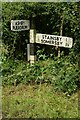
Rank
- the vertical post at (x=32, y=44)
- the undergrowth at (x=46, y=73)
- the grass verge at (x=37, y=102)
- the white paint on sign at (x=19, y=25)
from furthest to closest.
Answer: the vertical post at (x=32, y=44), the white paint on sign at (x=19, y=25), the undergrowth at (x=46, y=73), the grass verge at (x=37, y=102)

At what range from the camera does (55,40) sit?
4.43 metres

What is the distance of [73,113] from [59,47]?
143 cm

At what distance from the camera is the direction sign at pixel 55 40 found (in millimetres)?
4305

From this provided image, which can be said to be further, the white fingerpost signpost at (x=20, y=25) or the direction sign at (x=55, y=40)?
the white fingerpost signpost at (x=20, y=25)

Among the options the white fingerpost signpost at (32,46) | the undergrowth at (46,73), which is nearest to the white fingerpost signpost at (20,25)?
the white fingerpost signpost at (32,46)

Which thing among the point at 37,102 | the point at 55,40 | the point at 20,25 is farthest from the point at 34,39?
the point at 37,102

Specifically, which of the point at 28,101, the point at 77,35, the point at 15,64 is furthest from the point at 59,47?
the point at 28,101

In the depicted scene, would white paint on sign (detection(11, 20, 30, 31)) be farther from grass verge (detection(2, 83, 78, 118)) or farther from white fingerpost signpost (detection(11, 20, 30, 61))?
grass verge (detection(2, 83, 78, 118))

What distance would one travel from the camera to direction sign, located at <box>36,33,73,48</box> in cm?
430

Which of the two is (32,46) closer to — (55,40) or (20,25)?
(20,25)

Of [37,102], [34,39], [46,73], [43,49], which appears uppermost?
[34,39]

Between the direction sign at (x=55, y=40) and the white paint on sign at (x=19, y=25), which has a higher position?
the white paint on sign at (x=19, y=25)

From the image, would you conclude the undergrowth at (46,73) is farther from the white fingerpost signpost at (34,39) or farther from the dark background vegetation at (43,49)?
the white fingerpost signpost at (34,39)

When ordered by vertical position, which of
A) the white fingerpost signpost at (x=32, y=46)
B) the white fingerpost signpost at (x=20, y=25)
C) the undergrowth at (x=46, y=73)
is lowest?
the undergrowth at (x=46, y=73)
